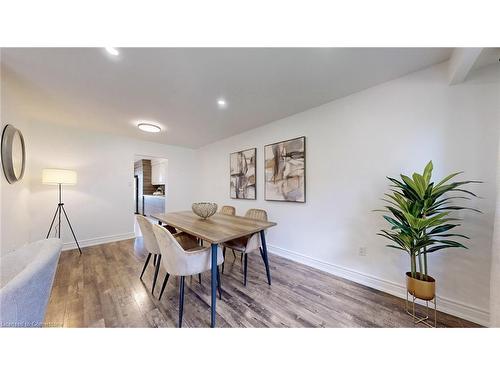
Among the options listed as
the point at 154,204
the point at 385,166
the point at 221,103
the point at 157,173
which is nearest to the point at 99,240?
the point at 154,204

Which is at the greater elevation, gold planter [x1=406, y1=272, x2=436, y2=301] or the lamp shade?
the lamp shade

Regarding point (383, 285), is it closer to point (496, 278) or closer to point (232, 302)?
point (496, 278)

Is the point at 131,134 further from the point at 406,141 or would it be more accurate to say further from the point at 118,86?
the point at 406,141

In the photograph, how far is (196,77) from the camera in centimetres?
170

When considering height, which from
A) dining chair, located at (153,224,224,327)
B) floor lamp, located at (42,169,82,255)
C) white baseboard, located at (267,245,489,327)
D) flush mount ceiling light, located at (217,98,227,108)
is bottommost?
white baseboard, located at (267,245,489,327)

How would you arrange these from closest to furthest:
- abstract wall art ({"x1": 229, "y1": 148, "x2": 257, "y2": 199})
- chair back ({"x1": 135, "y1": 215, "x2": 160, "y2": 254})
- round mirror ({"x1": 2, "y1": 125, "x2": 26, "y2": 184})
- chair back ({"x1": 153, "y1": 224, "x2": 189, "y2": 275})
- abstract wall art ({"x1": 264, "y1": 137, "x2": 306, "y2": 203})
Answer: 1. chair back ({"x1": 153, "y1": 224, "x2": 189, "y2": 275})
2. chair back ({"x1": 135, "y1": 215, "x2": 160, "y2": 254})
3. round mirror ({"x1": 2, "y1": 125, "x2": 26, "y2": 184})
4. abstract wall art ({"x1": 264, "y1": 137, "x2": 306, "y2": 203})
5. abstract wall art ({"x1": 229, "y1": 148, "x2": 257, "y2": 199})

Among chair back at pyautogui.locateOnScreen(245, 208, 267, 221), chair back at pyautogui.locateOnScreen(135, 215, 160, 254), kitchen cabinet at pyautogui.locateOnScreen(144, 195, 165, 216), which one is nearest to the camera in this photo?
chair back at pyautogui.locateOnScreen(135, 215, 160, 254)

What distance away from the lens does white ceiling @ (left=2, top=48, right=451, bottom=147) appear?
1.40m

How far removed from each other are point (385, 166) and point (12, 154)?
14.6 ft

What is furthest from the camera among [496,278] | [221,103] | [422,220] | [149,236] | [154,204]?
[154,204]

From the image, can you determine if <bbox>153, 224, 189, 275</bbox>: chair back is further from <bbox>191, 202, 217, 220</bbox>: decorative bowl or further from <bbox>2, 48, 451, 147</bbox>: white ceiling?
<bbox>2, 48, 451, 147</bbox>: white ceiling

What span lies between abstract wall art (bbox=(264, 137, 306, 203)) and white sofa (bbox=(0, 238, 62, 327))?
248 cm

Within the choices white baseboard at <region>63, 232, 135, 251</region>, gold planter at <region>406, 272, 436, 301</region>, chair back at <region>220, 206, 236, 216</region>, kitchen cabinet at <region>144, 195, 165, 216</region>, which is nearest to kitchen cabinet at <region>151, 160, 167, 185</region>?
kitchen cabinet at <region>144, 195, 165, 216</region>
